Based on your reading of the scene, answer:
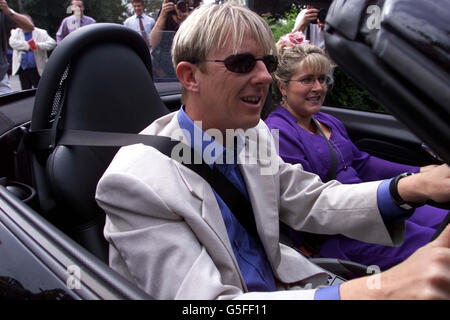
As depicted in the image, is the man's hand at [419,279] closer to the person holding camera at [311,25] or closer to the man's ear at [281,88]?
the man's ear at [281,88]

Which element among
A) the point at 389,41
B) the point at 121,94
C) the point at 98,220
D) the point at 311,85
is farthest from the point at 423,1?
the point at 311,85

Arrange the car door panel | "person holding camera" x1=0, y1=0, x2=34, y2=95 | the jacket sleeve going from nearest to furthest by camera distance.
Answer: the jacket sleeve < the car door panel < "person holding camera" x1=0, y1=0, x2=34, y2=95

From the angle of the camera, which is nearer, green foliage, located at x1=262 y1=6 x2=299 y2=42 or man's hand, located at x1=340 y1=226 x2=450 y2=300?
man's hand, located at x1=340 y1=226 x2=450 y2=300

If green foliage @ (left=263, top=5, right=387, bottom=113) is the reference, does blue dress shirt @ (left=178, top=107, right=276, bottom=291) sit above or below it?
above

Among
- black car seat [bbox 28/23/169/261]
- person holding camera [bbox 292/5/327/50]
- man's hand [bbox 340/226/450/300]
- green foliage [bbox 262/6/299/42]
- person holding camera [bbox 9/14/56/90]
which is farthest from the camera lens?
person holding camera [bbox 9/14/56/90]

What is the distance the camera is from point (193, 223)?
3.87ft

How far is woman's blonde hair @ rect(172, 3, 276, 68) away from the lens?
1.36m

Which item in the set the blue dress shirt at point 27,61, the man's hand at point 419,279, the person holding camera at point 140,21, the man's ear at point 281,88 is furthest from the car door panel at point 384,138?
the blue dress shirt at point 27,61

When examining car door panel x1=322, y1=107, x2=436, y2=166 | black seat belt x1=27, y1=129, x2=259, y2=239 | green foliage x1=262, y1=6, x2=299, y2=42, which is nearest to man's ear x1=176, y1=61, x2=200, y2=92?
black seat belt x1=27, y1=129, x2=259, y2=239

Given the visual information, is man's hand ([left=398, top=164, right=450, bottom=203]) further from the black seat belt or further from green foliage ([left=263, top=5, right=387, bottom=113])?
green foliage ([left=263, top=5, right=387, bottom=113])

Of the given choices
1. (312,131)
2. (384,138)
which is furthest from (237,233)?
(384,138)

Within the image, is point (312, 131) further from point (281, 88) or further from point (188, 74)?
point (188, 74)

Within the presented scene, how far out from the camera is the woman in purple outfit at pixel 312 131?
2.19m
